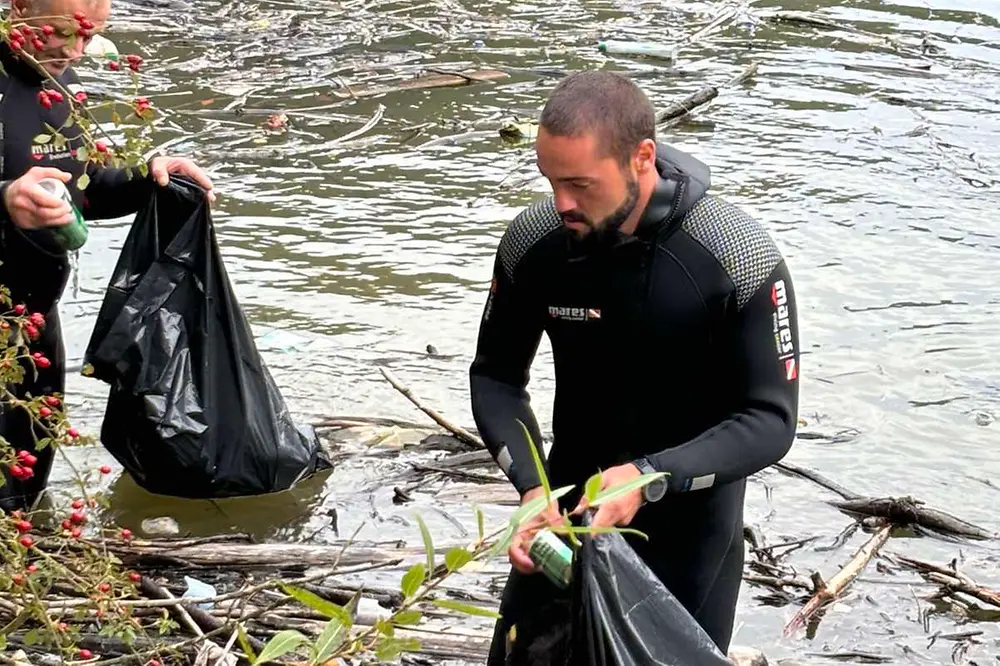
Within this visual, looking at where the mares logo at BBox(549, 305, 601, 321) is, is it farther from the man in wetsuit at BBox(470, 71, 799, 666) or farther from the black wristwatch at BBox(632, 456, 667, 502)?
the black wristwatch at BBox(632, 456, 667, 502)

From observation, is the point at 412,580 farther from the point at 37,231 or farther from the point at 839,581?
the point at 839,581

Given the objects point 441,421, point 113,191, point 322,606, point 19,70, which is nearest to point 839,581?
point 441,421

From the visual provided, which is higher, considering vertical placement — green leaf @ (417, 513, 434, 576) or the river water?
green leaf @ (417, 513, 434, 576)

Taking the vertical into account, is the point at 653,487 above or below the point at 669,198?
below

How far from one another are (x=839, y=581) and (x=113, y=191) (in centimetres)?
298

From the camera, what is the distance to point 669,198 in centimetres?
340

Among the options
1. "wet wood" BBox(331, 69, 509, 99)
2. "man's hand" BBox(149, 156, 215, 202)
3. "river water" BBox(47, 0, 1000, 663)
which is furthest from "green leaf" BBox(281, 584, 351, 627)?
"wet wood" BBox(331, 69, 509, 99)

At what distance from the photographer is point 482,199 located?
29.9ft

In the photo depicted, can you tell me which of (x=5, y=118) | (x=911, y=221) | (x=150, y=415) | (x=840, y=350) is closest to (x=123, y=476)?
(x=150, y=415)

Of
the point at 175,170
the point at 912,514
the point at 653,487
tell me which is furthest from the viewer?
the point at 912,514

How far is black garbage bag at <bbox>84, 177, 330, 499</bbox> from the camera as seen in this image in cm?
519

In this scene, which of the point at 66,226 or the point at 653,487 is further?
the point at 66,226

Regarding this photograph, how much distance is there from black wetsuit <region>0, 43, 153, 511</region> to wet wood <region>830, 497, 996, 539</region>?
10.1 feet

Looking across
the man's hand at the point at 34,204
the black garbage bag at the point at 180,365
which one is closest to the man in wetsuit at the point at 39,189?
the man's hand at the point at 34,204
